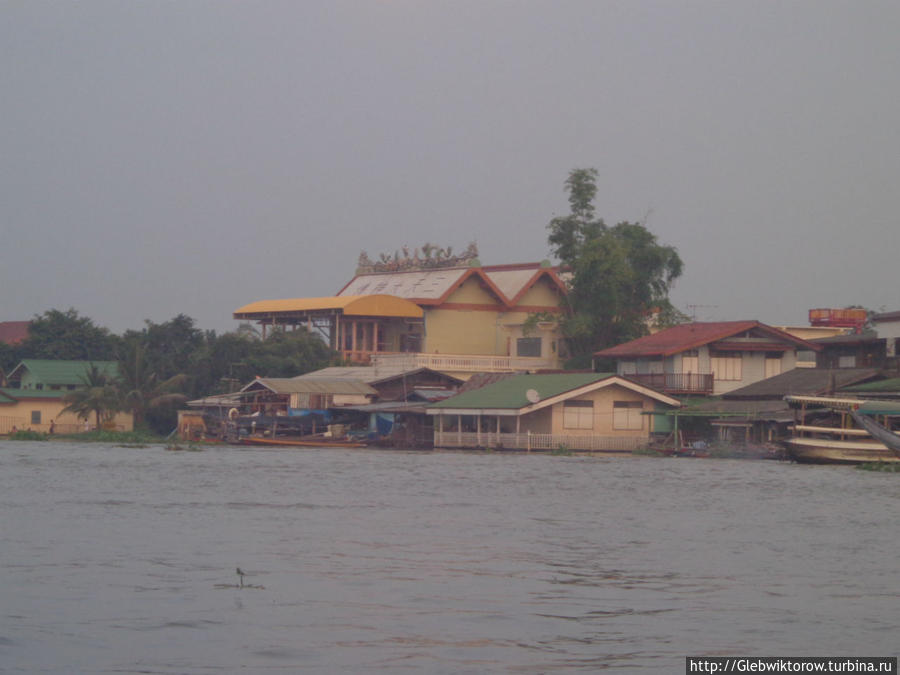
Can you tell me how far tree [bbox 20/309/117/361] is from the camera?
211 feet

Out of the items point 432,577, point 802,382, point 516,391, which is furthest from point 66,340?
point 432,577

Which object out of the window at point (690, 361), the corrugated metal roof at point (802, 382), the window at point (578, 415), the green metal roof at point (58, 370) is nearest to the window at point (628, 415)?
the window at point (578, 415)

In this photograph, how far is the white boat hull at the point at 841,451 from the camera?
32344 millimetres

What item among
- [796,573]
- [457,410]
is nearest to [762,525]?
[796,573]

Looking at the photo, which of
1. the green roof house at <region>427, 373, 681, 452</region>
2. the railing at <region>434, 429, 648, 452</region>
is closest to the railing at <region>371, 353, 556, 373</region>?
the green roof house at <region>427, 373, 681, 452</region>

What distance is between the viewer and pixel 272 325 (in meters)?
60.7

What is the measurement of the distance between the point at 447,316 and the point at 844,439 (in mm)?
25387

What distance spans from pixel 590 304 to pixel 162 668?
148 ft

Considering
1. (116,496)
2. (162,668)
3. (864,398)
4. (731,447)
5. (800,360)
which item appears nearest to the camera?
(162,668)

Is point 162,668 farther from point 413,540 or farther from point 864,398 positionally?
point 864,398

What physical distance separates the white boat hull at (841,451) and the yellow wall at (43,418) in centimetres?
2946

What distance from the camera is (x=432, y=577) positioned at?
11.9m

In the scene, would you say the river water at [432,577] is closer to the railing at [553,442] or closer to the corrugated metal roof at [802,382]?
the corrugated metal roof at [802,382]

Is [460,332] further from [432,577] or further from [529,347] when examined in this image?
[432,577]
